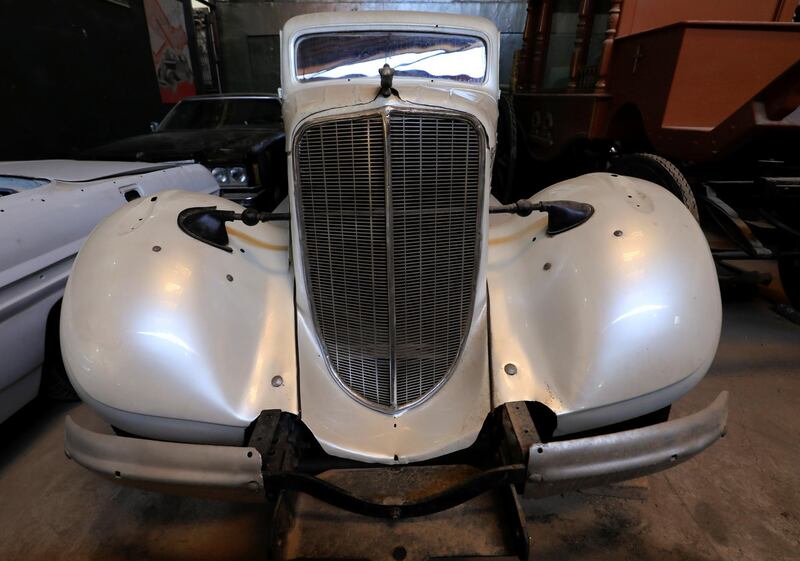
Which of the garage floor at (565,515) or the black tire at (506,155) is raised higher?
the black tire at (506,155)

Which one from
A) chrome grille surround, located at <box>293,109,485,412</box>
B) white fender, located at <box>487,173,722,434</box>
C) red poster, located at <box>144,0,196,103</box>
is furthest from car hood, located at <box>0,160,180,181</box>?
red poster, located at <box>144,0,196,103</box>

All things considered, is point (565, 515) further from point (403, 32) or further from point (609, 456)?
point (403, 32)

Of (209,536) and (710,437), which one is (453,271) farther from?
(209,536)

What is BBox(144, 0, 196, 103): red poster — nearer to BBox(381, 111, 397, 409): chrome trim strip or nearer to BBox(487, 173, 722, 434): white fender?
BBox(381, 111, 397, 409): chrome trim strip

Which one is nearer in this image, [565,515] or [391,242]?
[391,242]

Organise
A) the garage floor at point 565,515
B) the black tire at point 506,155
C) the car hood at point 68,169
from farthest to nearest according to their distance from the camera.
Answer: the black tire at point 506,155, the car hood at point 68,169, the garage floor at point 565,515

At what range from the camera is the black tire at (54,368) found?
2.34 metres

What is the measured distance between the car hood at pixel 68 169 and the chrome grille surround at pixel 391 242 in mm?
2104

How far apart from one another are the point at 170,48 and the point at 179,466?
9094 mm

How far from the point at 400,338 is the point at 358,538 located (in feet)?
2.27

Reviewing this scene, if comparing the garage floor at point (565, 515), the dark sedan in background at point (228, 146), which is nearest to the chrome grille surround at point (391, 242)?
the garage floor at point (565, 515)

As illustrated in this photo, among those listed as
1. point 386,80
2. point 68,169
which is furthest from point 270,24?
point 386,80

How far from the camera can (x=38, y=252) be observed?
2268mm

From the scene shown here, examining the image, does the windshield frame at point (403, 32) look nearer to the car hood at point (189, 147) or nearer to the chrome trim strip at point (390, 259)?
the chrome trim strip at point (390, 259)
